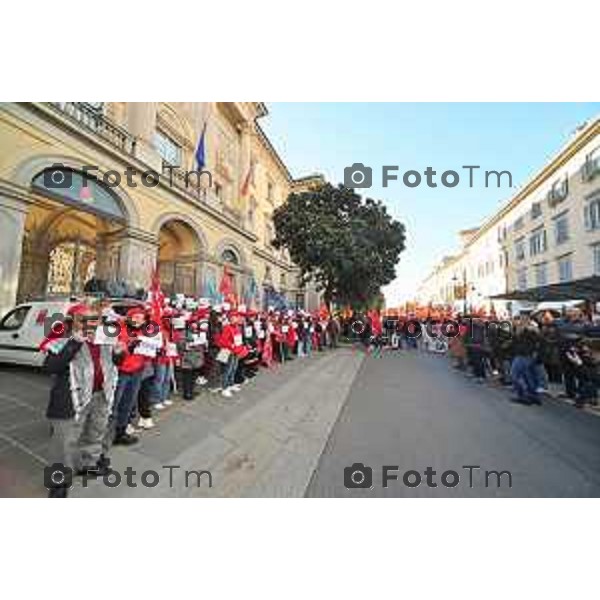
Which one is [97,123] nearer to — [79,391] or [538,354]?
[79,391]

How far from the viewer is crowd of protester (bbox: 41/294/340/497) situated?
3.16 m

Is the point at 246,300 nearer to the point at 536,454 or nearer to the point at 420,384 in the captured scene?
the point at 420,384

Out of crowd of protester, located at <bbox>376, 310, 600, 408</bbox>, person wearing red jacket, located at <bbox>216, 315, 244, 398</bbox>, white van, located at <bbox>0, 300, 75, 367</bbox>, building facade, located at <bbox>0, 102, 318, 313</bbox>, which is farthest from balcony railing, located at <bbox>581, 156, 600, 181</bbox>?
white van, located at <bbox>0, 300, 75, 367</bbox>

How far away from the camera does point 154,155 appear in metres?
13.1

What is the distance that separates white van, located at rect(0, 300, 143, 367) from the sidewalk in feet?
9.12

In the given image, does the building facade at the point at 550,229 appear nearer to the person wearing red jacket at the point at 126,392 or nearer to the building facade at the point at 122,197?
the building facade at the point at 122,197

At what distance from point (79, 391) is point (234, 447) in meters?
1.96

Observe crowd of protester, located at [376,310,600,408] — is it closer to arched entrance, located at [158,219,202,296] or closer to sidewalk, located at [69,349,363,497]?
sidewalk, located at [69,349,363,497]

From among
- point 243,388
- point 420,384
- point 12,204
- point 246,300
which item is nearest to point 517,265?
point 246,300

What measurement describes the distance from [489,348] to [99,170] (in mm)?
11914

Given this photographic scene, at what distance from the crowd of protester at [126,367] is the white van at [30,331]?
1.42m

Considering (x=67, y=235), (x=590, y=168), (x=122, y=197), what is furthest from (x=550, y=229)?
(x=67, y=235)

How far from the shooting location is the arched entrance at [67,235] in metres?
9.78

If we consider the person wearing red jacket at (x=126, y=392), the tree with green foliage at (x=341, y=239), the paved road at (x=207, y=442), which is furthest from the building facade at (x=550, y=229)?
the person wearing red jacket at (x=126, y=392)
